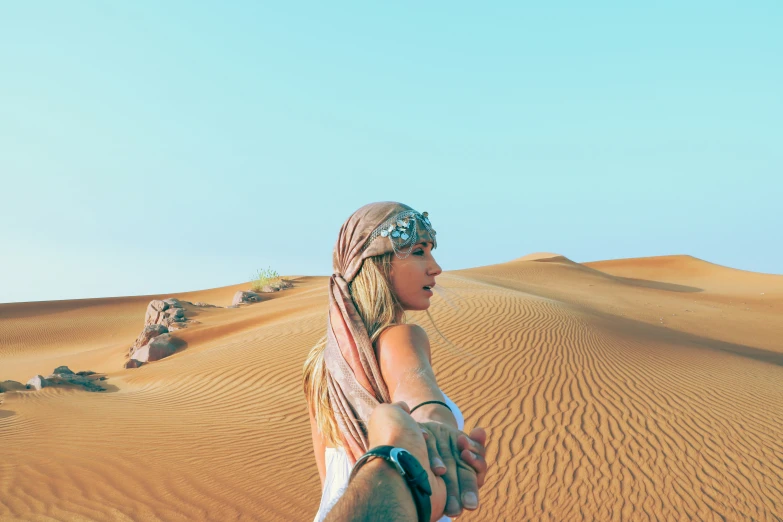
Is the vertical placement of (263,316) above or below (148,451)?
above

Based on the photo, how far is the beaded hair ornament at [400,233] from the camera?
210 centimetres

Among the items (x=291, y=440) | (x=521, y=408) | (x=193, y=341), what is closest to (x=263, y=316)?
(x=193, y=341)

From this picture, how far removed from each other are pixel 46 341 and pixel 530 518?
29.8 metres

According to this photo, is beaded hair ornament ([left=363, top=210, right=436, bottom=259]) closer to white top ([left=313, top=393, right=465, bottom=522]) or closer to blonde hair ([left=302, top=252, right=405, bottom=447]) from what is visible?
blonde hair ([left=302, top=252, right=405, bottom=447])

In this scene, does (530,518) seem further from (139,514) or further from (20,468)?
(20,468)

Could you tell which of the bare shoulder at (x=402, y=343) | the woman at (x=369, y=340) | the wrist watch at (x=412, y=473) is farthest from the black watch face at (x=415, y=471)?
the bare shoulder at (x=402, y=343)

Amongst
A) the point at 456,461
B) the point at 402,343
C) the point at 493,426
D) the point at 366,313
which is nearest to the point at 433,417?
the point at 456,461

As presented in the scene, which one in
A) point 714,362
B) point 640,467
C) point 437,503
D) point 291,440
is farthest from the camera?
point 714,362

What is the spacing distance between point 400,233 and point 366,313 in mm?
297

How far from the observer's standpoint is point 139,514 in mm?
6781

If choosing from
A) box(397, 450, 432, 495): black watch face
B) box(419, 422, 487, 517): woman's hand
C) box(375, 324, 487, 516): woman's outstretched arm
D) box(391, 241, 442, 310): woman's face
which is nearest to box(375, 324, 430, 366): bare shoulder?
box(375, 324, 487, 516): woman's outstretched arm

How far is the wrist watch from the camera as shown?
1037 mm

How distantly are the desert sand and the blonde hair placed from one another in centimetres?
161

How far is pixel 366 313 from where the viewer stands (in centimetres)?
202
